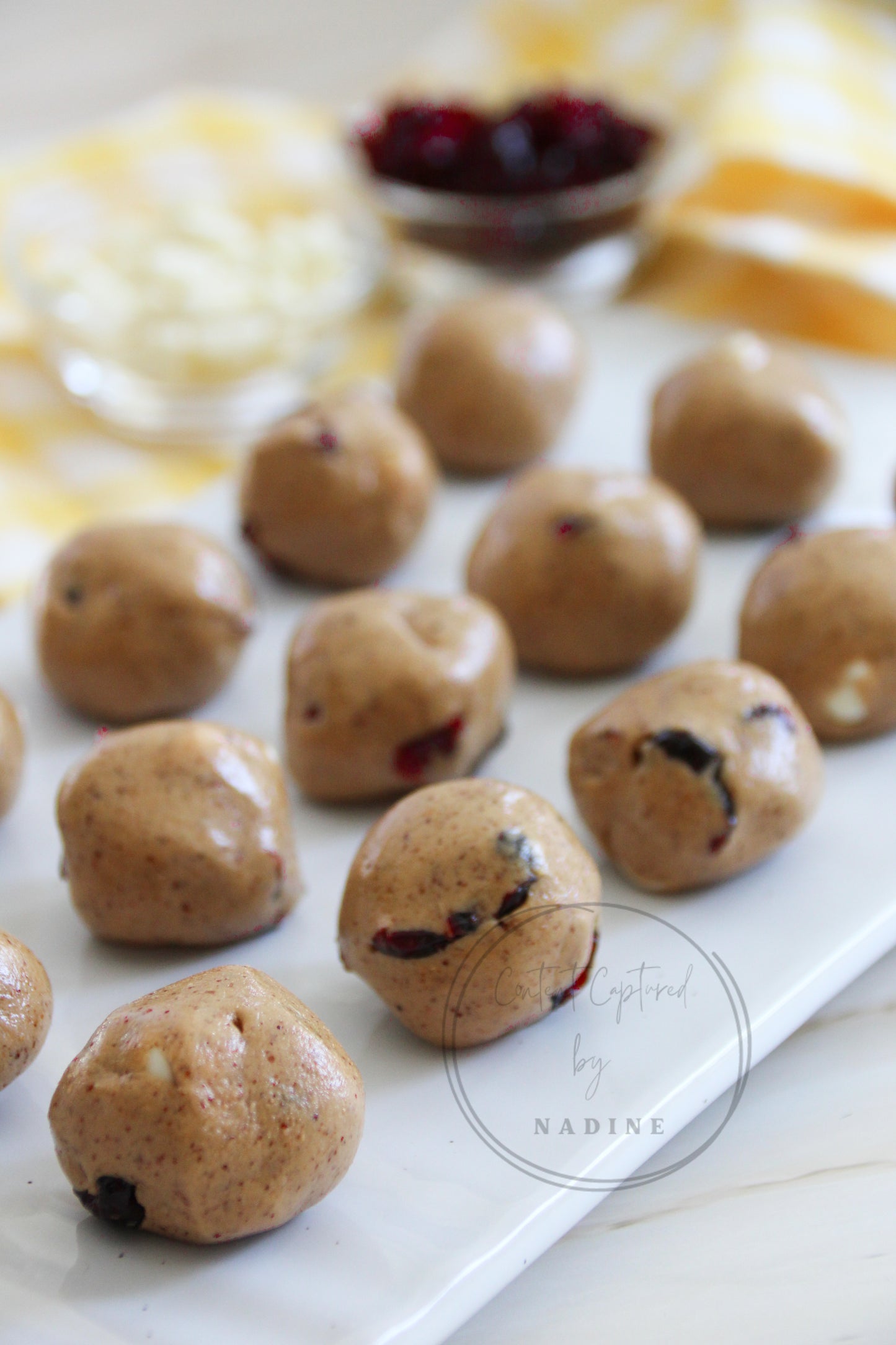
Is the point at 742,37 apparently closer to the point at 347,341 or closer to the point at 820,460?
the point at 347,341

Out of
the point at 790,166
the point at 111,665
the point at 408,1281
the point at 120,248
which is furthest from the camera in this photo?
the point at 790,166

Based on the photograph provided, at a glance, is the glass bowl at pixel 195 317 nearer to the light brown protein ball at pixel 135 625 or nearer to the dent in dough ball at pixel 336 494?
the dent in dough ball at pixel 336 494

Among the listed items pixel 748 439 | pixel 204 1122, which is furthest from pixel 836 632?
pixel 204 1122

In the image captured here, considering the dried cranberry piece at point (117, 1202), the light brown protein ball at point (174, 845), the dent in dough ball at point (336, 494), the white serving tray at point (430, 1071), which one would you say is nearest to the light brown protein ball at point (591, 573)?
the white serving tray at point (430, 1071)

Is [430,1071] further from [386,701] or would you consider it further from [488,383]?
[488,383]

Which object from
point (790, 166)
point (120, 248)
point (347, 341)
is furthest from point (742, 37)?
point (120, 248)

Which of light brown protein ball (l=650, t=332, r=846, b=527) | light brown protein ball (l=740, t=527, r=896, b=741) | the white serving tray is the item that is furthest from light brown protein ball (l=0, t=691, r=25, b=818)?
light brown protein ball (l=650, t=332, r=846, b=527)

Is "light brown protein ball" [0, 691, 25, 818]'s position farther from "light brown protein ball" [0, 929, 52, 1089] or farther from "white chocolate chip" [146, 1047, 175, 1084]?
"white chocolate chip" [146, 1047, 175, 1084]
